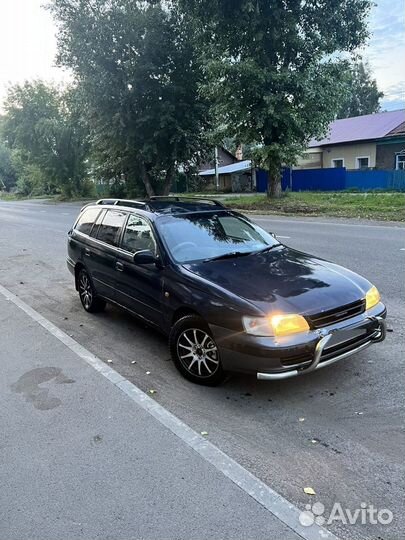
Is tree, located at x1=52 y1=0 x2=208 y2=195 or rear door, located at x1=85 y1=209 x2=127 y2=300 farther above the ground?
tree, located at x1=52 y1=0 x2=208 y2=195

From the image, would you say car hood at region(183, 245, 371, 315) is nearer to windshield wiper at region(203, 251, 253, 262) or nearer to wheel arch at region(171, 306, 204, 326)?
windshield wiper at region(203, 251, 253, 262)

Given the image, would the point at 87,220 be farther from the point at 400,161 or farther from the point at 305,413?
the point at 400,161

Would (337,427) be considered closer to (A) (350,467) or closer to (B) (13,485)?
(A) (350,467)

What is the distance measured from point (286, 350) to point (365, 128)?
3409 cm

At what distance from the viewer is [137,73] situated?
2556cm

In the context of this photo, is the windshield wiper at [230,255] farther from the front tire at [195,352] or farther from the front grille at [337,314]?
the front grille at [337,314]

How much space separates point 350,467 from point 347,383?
1177 millimetres

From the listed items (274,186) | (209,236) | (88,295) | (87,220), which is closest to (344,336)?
(209,236)

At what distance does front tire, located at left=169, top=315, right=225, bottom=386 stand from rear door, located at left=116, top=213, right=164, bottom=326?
0.45 meters

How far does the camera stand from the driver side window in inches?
193

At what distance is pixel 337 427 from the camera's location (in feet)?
10.9

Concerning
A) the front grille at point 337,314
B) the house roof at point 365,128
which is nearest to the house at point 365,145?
the house roof at point 365,128

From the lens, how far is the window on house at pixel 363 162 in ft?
107

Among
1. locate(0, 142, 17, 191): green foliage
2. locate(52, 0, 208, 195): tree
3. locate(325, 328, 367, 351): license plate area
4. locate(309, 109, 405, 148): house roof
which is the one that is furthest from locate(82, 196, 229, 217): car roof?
locate(0, 142, 17, 191): green foliage
